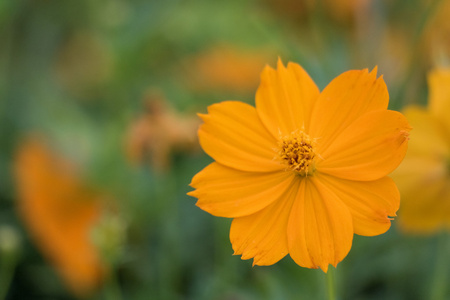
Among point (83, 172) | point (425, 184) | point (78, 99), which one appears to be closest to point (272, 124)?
point (425, 184)

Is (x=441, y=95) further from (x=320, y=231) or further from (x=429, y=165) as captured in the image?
(x=320, y=231)

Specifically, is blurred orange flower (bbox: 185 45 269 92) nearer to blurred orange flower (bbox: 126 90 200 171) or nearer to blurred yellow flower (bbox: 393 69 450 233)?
blurred orange flower (bbox: 126 90 200 171)

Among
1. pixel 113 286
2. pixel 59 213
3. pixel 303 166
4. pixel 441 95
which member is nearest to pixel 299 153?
pixel 303 166

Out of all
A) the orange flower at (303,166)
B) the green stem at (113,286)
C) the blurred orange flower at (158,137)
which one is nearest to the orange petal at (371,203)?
the orange flower at (303,166)

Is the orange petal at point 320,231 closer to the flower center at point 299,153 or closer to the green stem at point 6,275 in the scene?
the flower center at point 299,153

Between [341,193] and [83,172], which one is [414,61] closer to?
[341,193]

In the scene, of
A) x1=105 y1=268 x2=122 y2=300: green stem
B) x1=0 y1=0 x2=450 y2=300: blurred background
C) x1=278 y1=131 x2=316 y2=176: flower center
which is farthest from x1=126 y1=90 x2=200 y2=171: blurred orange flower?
x1=278 y1=131 x2=316 y2=176: flower center
